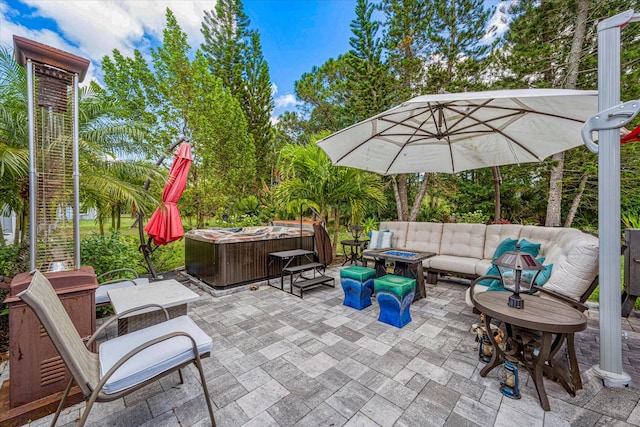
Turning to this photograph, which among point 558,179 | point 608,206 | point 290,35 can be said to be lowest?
point 608,206

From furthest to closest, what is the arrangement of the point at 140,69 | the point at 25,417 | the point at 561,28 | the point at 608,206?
the point at 140,69
the point at 561,28
the point at 608,206
the point at 25,417

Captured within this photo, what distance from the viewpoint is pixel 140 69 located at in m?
9.45

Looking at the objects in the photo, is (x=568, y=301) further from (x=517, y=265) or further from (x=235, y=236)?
(x=235, y=236)

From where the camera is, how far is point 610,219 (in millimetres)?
2074

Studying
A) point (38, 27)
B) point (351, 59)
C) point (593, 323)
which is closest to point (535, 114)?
point (593, 323)

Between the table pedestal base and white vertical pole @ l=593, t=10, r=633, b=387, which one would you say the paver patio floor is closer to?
the table pedestal base

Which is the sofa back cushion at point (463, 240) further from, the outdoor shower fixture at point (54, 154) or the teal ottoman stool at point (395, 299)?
the outdoor shower fixture at point (54, 154)

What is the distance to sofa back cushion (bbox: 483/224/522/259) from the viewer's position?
4344 millimetres

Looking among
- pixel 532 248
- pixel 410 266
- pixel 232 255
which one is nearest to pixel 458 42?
pixel 532 248

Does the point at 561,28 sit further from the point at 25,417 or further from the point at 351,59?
the point at 25,417

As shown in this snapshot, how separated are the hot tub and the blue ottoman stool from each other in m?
1.76

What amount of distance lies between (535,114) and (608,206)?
1.73m

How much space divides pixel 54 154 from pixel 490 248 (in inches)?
229

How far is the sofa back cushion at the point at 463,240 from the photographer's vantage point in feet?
15.2
